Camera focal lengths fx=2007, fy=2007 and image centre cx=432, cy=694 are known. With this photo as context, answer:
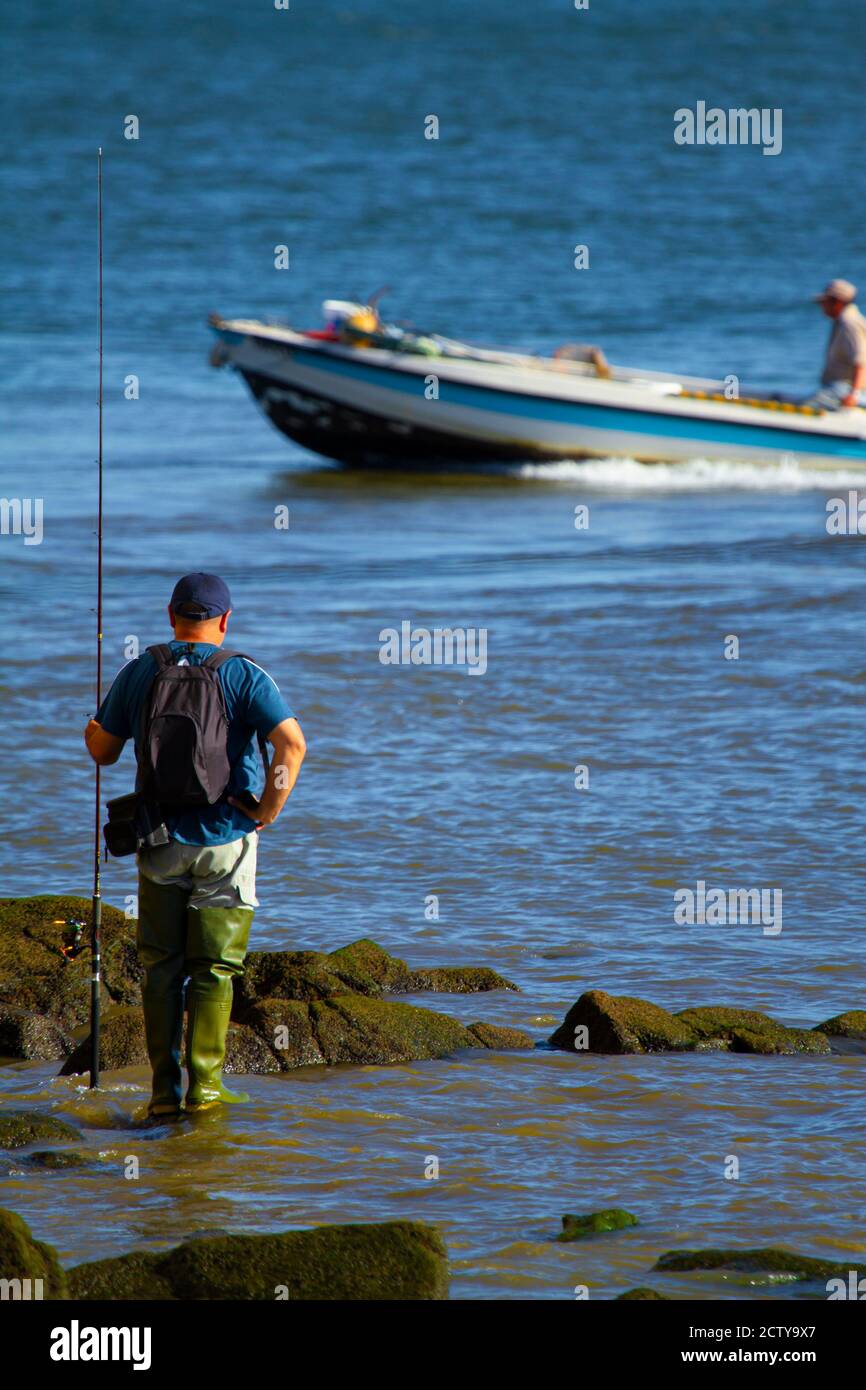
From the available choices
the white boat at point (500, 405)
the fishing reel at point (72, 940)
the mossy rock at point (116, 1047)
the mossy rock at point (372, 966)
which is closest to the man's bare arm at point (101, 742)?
the fishing reel at point (72, 940)

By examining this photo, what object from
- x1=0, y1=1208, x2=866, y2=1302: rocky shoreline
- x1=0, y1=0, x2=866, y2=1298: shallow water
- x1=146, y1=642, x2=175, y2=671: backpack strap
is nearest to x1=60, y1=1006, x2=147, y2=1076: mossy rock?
x1=0, y1=0, x2=866, y2=1298: shallow water

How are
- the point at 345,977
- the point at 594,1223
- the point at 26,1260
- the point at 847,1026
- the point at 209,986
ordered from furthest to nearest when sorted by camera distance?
the point at 345,977 → the point at 847,1026 → the point at 209,986 → the point at 594,1223 → the point at 26,1260

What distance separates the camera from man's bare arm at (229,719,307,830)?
5.30 meters

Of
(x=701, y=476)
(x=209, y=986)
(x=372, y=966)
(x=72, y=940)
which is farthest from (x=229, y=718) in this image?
(x=701, y=476)

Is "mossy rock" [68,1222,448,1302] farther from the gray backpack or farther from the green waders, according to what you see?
the gray backpack

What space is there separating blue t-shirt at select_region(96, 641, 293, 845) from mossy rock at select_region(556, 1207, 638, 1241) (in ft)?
4.46

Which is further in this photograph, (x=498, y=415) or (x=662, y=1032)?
(x=498, y=415)

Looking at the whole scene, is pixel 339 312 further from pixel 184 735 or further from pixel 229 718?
pixel 184 735

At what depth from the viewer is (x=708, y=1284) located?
445 cm

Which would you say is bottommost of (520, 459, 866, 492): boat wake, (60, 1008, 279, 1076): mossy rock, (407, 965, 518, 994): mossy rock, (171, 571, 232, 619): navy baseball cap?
(60, 1008, 279, 1076): mossy rock

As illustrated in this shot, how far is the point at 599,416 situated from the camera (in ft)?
56.9

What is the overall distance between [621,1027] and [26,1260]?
235 cm

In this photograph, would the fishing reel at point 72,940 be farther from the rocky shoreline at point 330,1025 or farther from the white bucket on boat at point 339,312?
the white bucket on boat at point 339,312
